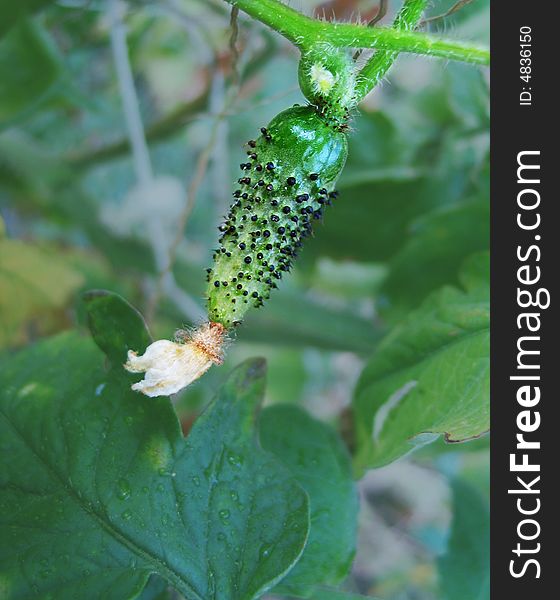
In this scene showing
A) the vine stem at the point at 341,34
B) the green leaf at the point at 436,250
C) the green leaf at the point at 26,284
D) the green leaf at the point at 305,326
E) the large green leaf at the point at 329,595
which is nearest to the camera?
the vine stem at the point at 341,34

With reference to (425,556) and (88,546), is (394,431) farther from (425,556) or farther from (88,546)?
(425,556)

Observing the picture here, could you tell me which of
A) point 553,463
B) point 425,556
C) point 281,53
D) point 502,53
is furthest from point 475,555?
point 281,53

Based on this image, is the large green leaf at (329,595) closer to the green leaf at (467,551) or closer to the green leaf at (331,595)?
the green leaf at (331,595)

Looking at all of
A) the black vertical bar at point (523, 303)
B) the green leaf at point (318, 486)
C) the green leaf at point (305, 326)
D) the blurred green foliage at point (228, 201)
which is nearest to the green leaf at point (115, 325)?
the blurred green foliage at point (228, 201)

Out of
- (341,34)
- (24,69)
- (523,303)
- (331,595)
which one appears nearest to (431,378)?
(523,303)

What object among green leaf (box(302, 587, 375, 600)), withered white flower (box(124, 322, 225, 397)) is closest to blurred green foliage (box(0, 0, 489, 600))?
green leaf (box(302, 587, 375, 600))

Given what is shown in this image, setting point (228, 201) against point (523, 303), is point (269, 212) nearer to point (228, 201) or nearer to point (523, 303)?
point (523, 303)
